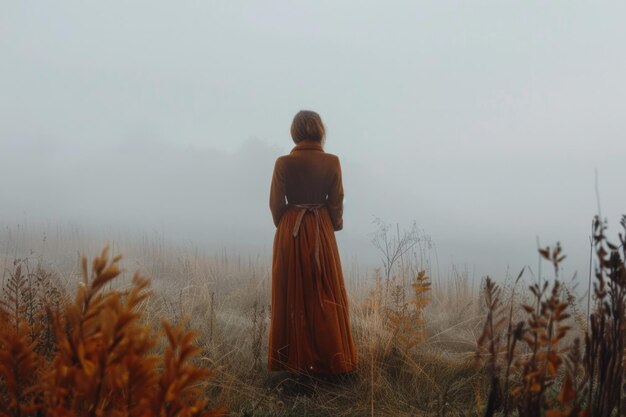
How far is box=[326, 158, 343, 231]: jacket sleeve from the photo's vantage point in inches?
185

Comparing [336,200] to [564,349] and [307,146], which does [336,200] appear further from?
[564,349]

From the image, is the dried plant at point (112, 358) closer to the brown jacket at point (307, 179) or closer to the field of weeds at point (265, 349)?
the field of weeds at point (265, 349)

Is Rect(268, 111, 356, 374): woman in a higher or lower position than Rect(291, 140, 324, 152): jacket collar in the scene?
lower

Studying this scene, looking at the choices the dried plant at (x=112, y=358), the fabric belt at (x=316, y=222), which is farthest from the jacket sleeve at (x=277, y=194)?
the dried plant at (x=112, y=358)

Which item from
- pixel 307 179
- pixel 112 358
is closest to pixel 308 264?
pixel 307 179

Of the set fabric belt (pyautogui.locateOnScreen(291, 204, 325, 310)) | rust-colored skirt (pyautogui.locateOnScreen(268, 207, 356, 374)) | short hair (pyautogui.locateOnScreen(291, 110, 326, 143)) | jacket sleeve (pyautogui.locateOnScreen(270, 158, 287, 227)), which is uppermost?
short hair (pyautogui.locateOnScreen(291, 110, 326, 143))

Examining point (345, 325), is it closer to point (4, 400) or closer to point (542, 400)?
point (542, 400)

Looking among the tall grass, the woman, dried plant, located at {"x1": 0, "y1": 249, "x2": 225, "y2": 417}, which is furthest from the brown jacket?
dried plant, located at {"x1": 0, "y1": 249, "x2": 225, "y2": 417}

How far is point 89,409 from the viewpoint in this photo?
1.28 metres

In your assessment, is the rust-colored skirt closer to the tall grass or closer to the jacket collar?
the jacket collar

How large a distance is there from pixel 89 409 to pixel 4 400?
459 mm

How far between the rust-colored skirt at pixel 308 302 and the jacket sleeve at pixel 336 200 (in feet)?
0.22

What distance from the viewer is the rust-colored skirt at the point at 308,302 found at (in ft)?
14.9

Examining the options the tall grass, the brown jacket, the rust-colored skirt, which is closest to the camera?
the tall grass
